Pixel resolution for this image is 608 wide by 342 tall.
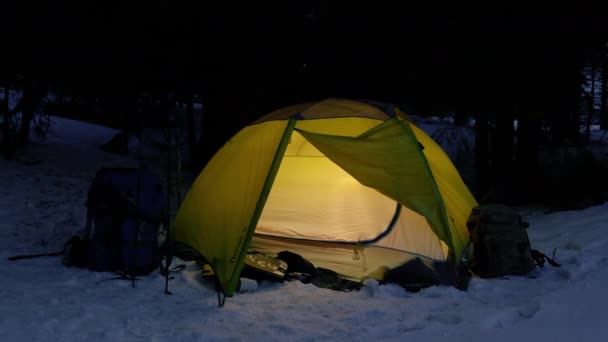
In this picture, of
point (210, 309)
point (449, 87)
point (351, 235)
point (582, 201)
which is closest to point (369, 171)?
point (351, 235)

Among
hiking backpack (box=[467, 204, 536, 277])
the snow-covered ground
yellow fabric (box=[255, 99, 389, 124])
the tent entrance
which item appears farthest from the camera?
the tent entrance

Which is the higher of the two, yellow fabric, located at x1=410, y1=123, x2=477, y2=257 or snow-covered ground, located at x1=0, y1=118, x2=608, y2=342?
yellow fabric, located at x1=410, y1=123, x2=477, y2=257

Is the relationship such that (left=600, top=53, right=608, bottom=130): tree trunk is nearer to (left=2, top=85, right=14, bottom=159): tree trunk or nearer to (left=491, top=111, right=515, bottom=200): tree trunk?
(left=491, top=111, right=515, bottom=200): tree trunk

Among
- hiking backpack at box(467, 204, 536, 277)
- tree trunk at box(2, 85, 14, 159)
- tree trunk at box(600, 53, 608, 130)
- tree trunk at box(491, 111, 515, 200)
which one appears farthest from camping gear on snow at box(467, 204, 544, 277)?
tree trunk at box(2, 85, 14, 159)

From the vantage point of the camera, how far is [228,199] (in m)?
5.19

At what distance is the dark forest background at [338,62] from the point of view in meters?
7.53

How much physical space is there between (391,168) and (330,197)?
1.48 m

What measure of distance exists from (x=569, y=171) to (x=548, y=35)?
10.2 ft

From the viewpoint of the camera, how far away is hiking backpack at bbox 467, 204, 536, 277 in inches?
199

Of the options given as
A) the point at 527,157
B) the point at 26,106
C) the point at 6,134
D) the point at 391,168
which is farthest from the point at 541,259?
the point at 26,106

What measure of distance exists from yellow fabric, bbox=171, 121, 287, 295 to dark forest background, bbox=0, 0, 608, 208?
2.52 m

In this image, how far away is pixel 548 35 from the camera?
744 cm

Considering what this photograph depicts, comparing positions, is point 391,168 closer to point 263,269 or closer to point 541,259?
point 263,269

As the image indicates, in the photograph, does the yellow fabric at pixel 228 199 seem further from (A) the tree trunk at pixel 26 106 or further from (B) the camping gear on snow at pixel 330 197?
(A) the tree trunk at pixel 26 106
